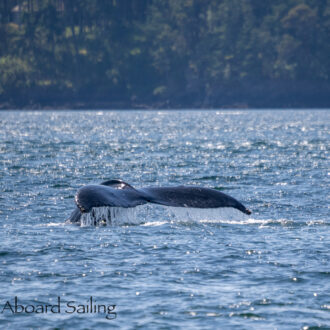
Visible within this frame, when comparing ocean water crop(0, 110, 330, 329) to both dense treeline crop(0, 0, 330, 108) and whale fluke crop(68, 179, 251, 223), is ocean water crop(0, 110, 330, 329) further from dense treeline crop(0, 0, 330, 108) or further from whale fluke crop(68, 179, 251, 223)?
dense treeline crop(0, 0, 330, 108)

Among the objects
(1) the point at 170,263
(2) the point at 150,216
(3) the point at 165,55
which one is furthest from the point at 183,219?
(3) the point at 165,55

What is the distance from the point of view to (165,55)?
183875 millimetres

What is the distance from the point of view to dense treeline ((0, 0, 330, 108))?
6998 inches

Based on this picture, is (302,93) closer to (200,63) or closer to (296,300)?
(200,63)

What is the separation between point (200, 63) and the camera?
601 feet

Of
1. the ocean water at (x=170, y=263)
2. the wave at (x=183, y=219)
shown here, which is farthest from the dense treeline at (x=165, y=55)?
the wave at (x=183, y=219)

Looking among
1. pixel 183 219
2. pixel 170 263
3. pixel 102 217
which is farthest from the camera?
pixel 183 219

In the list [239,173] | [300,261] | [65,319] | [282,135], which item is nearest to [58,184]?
[239,173]

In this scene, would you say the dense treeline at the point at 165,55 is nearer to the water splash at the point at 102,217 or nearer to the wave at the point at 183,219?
the wave at the point at 183,219

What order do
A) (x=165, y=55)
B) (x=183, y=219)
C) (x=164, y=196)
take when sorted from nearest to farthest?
(x=164, y=196) < (x=183, y=219) < (x=165, y=55)

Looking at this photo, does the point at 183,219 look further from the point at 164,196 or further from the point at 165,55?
the point at 165,55

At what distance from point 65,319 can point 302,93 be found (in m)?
172

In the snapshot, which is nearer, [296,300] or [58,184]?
[296,300]

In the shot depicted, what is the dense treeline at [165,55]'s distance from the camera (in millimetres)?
177750
